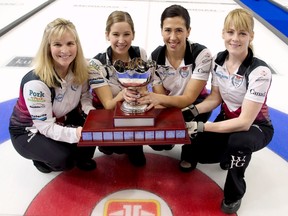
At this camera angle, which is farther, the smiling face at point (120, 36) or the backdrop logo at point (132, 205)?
the smiling face at point (120, 36)

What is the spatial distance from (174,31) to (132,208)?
1161mm

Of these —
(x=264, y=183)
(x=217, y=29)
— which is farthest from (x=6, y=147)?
(x=217, y=29)

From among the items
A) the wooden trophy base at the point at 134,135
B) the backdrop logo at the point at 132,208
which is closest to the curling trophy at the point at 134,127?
the wooden trophy base at the point at 134,135

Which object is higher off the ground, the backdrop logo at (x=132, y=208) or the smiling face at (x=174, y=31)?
the smiling face at (x=174, y=31)

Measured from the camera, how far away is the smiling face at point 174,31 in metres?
2.16

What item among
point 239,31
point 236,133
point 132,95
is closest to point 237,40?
point 239,31

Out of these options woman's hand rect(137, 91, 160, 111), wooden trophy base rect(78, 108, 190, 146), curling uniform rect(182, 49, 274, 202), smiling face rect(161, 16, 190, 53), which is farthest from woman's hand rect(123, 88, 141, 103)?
curling uniform rect(182, 49, 274, 202)

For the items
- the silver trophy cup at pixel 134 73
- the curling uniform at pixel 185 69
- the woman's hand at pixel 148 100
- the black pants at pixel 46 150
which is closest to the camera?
the silver trophy cup at pixel 134 73

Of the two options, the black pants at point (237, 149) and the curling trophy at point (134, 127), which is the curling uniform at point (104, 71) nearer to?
the curling trophy at point (134, 127)

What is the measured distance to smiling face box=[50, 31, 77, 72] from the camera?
201 centimetres

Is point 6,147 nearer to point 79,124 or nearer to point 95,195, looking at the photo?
point 79,124

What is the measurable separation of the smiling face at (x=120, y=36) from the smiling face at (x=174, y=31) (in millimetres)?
243

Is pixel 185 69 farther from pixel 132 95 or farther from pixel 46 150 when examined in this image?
pixel 46 150

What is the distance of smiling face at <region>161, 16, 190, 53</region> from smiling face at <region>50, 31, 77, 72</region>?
0.61 m
